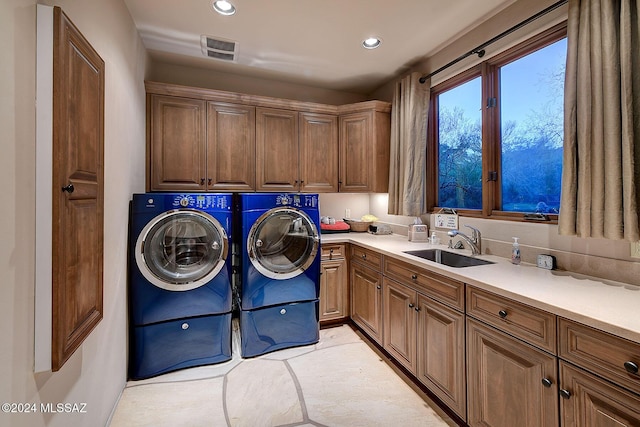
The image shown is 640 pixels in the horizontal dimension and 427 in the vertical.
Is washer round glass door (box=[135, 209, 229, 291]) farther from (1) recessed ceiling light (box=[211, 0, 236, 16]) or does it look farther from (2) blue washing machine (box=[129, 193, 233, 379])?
(1) recessed ceiling light (box=[211, 0, 236, 16])

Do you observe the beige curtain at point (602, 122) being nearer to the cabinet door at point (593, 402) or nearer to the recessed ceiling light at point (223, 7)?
the cabinet door at point (593, 402)

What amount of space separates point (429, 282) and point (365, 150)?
175 cm

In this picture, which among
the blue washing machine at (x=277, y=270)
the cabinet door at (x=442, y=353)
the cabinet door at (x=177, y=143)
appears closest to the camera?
the cabinet door at (x=442, y=353)

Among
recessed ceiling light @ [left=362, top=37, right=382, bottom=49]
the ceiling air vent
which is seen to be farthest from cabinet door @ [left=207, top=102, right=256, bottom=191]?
recessed ceiling light @ [left=362, top=37, right=382, bottom=49]

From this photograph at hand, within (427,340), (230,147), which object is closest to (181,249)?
(230,147)

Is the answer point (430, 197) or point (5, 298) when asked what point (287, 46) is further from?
point (5, 298)

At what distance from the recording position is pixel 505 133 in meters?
2.16

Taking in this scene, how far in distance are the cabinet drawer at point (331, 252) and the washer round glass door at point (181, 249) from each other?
37.4 inches

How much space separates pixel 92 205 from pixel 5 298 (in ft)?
1.70

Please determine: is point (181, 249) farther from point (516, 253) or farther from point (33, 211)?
point (516, 253)

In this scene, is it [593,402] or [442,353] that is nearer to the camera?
[593,402]

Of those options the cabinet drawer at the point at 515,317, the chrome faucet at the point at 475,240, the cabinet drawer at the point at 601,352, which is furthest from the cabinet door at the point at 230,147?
the cabinet drawer at the point at 601,352

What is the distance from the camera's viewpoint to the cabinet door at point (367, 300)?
247 centimetres

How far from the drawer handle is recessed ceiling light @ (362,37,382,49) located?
2.49 metres
